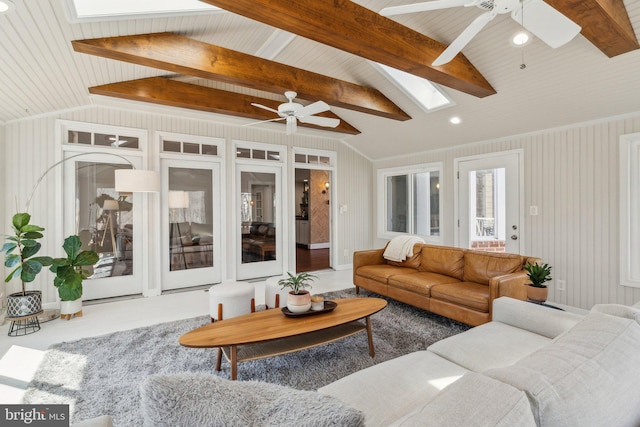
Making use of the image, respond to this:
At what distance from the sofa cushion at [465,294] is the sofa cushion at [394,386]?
1482 millimetres

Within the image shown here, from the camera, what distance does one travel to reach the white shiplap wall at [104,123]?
3988mm

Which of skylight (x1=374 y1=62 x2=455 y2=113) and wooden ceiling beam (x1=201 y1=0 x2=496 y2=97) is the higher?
skylight (x1=374 y1=62 x2=455 y2=113)

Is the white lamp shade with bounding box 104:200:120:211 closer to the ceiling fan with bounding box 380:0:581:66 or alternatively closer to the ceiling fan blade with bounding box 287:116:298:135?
the ceiling fan blade with bounding box 287:116:298:135

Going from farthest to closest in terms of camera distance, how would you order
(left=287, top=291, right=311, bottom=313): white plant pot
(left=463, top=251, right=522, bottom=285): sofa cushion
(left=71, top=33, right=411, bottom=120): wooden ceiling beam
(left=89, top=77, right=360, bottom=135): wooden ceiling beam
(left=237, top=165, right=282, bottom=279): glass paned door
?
(left=237, top=165, right=282, bottom=279): glass paned door
(left=89, top=77, right=360, bottom=135): wooden ceiling beam
(left=463, top=251, right=522, bottom=285): sofa cushion
(left=71, top=33, right=411, bottom=120): wooden ceiling beam
(left=287, top=291, right=311, bottom=313): white plant pot

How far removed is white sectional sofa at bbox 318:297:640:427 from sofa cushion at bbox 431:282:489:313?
124cm

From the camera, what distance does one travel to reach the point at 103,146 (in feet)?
14.8

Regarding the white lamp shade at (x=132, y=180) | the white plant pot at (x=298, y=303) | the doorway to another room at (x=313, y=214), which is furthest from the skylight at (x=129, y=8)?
the doorway to another room at (x=313, y=214)

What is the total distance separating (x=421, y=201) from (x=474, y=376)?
219 inches

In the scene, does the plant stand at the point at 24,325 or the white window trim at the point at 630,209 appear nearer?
the plant stand at the point at 24,325

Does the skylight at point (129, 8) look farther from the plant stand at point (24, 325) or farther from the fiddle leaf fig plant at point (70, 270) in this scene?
the plant stand at point (24, 325)

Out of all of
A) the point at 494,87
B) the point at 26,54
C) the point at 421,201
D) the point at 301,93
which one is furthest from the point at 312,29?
the point at 421,201

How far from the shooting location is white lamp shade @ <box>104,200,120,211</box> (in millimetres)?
4566

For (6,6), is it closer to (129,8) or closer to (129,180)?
(129,8)

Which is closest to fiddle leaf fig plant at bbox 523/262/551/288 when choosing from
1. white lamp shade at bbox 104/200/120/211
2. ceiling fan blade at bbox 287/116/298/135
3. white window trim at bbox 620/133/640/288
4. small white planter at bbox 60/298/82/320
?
white window trim at bbox 620/133/640/288
